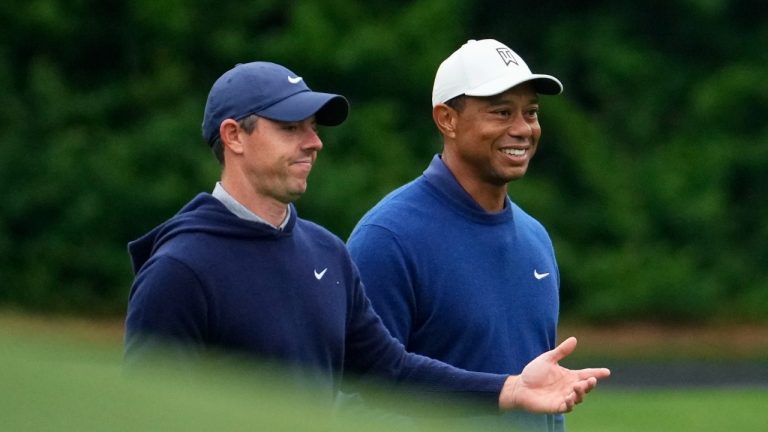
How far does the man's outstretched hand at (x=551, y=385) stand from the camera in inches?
167

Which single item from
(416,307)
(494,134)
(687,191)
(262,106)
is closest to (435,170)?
(494,134)

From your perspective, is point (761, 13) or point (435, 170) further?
point (761, 13)

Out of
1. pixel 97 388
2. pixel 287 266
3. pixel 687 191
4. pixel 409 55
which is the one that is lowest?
pixel 97 388

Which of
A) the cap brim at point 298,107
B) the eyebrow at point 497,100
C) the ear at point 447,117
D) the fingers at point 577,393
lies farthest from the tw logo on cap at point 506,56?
the fingers at point 577,393

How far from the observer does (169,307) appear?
12.3 ft

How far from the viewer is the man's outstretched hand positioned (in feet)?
13.9

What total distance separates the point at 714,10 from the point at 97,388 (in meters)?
20.6

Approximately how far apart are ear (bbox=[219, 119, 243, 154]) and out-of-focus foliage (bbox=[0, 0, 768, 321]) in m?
15.0

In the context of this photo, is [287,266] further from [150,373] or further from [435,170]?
[150,373]

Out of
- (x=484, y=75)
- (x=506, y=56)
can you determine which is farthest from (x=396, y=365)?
(x=506, y=56)

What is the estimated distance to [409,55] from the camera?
20.4 metres

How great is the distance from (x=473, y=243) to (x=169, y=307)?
1410mm

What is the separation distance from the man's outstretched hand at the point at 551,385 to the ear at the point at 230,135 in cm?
99

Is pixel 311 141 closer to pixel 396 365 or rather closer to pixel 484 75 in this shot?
pixel 396 365
